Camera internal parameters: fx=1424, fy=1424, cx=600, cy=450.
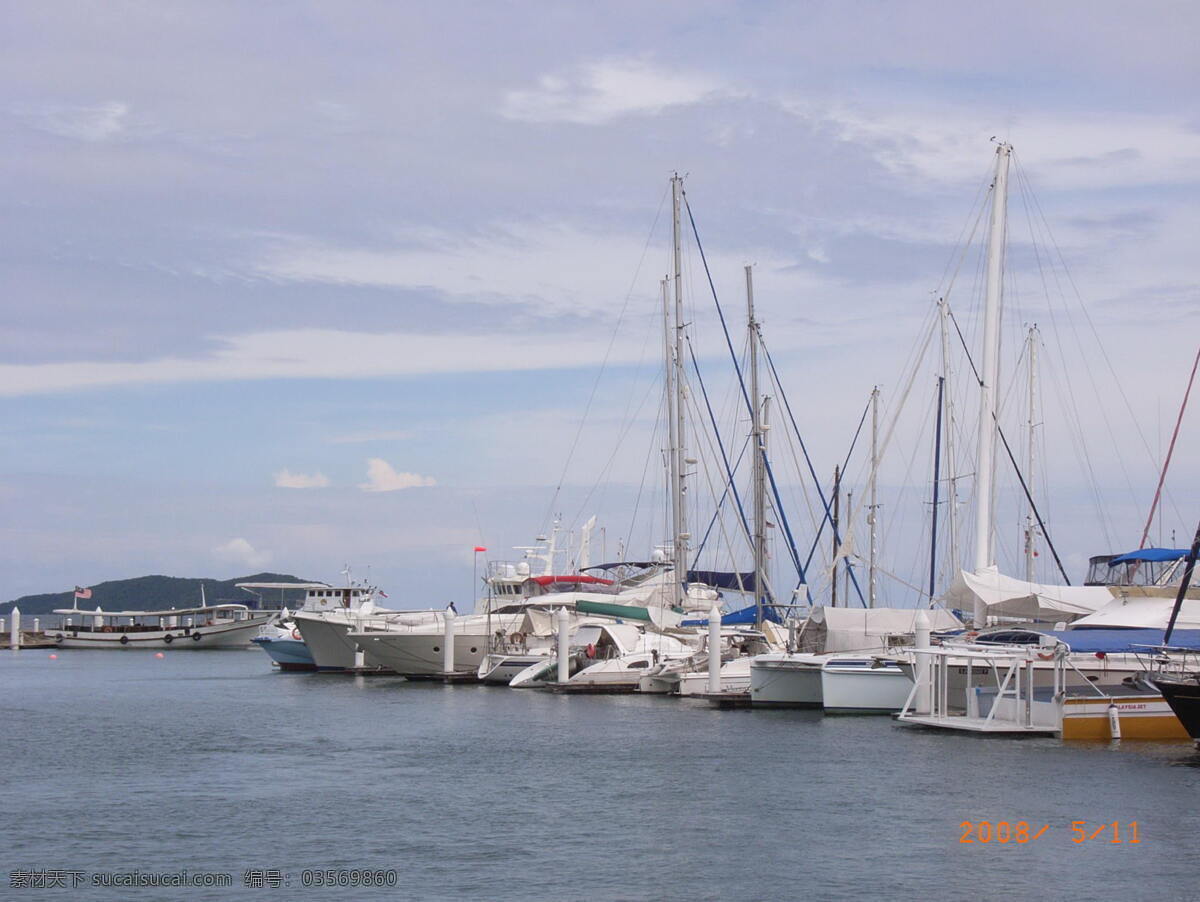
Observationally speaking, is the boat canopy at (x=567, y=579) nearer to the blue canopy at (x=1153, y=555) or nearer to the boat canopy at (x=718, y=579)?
the boat canopy at (x=718, y=579)

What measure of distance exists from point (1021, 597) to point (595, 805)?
70.4 feet

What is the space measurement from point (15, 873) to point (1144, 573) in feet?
138

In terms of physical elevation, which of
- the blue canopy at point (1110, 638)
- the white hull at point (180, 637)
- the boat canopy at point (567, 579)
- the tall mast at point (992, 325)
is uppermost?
the tall mast at point (992, 325)

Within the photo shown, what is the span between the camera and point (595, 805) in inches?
1177

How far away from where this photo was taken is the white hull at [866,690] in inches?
1827

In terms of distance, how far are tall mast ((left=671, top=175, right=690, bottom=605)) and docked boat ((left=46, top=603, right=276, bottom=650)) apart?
71.0 meters

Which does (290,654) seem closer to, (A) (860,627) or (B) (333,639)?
(B) (333,639)

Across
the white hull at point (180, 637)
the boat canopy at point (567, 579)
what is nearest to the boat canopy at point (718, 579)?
the boat canopy at point (567, 579)

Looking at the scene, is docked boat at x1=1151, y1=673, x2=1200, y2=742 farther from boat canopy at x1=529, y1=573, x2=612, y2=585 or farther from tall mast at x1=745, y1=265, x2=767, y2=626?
boat canopy at x1=529, y1=573, x2=612, y2=585

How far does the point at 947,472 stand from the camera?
210 feet

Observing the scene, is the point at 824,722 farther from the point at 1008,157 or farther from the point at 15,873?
the point at 15,873

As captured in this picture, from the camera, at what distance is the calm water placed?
23.0 metres

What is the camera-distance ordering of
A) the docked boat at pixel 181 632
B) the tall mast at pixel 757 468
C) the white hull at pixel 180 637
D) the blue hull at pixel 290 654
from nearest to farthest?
the tall mast at pixel 757 468
the blue hull at pixel 290 654
the white hull at pixel 180 637
the docked boat at pixel 181 632

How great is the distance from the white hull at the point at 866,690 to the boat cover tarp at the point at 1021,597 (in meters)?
3.21
